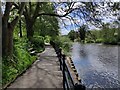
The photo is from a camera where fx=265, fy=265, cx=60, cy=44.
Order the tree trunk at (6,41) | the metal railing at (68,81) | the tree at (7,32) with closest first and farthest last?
the metal railing at (68,81), the tree at (7,32), the tree trunk at (6,41)

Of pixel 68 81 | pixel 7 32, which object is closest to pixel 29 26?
pixel 7 32

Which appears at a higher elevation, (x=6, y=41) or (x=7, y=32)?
(x=7, y=32)

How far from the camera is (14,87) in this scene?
9000 millimetres

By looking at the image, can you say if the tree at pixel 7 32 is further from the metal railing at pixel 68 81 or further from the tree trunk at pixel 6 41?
the metal railing at pixel 68 81

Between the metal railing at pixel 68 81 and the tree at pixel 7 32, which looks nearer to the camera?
the metal railing at pixel 68 81

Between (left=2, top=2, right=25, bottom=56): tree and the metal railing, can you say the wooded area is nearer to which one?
(left=2, top=2, right=25, bottom=56): tree

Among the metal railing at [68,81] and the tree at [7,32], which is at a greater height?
the tree at [7,32]

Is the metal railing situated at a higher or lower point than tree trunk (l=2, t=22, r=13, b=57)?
lower

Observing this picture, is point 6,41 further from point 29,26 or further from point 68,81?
point 29,26

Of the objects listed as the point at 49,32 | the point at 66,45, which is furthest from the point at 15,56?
the point at 49,32

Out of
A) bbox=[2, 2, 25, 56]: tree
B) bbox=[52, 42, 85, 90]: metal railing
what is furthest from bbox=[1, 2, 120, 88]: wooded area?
bbox=[52, 42, 85, 90]: metal railing

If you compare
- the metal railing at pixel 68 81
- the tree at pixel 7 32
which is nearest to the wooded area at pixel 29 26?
the tree at pixel 7 32

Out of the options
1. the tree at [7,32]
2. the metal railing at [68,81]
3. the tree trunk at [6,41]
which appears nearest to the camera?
the metal railing at [68,81]

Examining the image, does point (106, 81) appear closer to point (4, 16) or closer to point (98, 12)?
point (98, 12)
